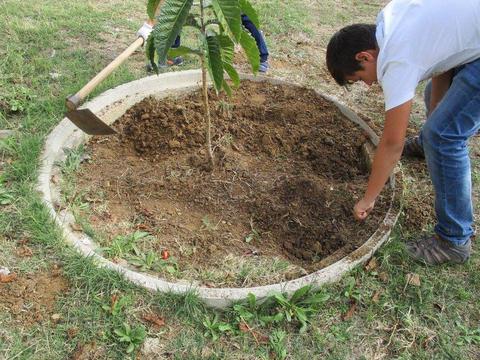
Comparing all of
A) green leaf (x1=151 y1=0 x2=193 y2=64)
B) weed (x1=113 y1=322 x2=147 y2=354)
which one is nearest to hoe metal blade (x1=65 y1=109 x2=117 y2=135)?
green leaf (x1=151 y1=0 x2=193 y2=64)

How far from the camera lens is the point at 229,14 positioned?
6.84ft

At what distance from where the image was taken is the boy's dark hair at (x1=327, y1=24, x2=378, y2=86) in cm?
211

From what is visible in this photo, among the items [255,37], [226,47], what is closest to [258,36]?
[255,37]

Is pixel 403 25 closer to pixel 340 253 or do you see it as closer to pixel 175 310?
pixel 340 253

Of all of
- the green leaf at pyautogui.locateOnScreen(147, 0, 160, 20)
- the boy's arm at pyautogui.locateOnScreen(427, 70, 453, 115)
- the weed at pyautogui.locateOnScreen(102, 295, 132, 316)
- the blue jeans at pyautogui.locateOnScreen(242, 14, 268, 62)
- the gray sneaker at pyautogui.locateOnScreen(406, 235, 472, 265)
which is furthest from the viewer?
the blue jeans at pyautogui.locateOnScreen(242, 14, 268, 62)

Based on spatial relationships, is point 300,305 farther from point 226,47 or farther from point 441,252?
point 226,47

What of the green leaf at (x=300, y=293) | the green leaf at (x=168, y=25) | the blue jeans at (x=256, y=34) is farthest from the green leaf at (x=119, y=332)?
the blue jeans at (x=256, y=34)

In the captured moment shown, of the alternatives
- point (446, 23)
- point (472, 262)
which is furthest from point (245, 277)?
point (446, 23)

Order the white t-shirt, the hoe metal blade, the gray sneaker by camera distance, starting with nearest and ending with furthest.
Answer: the white t-shirt
the gray sneaker
the hoe metal blade

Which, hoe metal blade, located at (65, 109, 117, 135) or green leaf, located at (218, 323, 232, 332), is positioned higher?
hoe metal blade, located at (65, 109, 117, 135)

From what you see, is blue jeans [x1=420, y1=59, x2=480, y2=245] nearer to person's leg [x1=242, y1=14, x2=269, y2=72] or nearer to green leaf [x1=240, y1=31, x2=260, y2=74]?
green leaf [x1=240, y1=31, x2=260, y2=74]

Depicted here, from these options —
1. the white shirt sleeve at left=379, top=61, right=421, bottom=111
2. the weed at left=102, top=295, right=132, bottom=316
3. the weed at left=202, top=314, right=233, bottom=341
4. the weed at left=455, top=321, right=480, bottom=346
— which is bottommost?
the weed at left=455, top=321, right=480, bottom=346

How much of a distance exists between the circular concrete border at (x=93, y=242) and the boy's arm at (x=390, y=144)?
0.41 meters

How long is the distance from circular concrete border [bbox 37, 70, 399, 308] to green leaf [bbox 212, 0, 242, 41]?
1255mm
